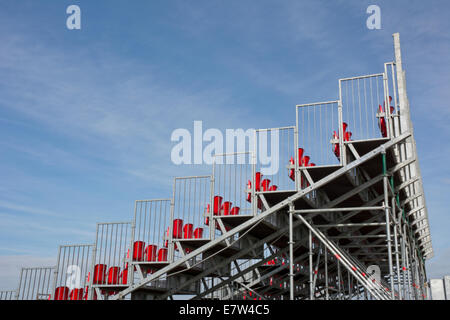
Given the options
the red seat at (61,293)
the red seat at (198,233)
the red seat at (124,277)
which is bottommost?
the red seat at (61,293)

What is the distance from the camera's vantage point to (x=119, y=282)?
→ 16641mm

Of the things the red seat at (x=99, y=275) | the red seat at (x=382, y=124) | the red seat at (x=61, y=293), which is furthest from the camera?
the red seat at (x=61, y=293)

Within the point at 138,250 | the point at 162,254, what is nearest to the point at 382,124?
the point at 162,254

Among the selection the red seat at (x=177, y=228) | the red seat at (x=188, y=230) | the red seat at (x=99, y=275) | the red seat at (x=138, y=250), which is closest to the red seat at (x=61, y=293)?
the red seat at (x=99, y=275)

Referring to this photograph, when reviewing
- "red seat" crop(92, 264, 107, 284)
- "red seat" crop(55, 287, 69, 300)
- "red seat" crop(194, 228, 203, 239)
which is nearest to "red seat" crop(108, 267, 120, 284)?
"red seat" crop(92, 264, 107, 284)

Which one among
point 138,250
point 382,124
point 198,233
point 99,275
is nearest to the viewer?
point 382,124

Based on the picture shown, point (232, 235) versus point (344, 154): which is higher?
point (344, 154)

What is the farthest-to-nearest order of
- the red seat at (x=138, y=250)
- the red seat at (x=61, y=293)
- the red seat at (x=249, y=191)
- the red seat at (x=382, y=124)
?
the red seat at (x=61, y=293) < the red seat at (x=138, y=250) < the red seat at (x=249, y=191) < the red seat at (x=382, y=124)

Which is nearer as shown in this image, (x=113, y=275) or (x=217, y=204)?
(x=217, y=204)

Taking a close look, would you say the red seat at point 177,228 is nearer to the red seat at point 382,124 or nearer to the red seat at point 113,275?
the red seat at point 113,275

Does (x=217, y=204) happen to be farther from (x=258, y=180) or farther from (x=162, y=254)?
(x=162, y=254)
